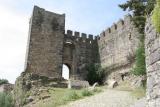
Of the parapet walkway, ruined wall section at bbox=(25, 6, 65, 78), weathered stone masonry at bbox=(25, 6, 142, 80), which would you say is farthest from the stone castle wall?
ruined wall section at bbox=(25, 6, 65, 78)

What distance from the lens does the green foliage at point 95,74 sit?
30938 mm

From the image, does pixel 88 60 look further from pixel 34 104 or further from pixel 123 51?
pixel 34 104

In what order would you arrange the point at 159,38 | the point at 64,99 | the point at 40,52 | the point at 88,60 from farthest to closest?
the point at 88,60
the point at 40,52
the point at 64,99
the point at 159,38

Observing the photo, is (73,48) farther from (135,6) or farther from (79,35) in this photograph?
(135,6)

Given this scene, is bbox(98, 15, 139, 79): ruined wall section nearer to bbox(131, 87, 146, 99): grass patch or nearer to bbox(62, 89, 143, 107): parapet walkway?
bbox(131, 87, 146, 99): grass patch

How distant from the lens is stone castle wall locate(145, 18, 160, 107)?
4973 millimetres

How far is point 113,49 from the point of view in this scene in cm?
3073

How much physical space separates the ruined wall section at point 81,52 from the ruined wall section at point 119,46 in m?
0.95

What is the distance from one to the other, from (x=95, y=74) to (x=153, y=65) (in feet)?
86.9

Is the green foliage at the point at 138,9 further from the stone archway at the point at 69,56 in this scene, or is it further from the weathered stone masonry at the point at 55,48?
the stone archway at the point at 69,56

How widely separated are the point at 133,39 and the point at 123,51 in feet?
5.29

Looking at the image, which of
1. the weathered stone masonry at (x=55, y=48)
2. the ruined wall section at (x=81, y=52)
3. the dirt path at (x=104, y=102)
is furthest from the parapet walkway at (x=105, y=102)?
the ruined wall section at (x=81, y=52)

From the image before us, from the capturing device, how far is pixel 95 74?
3158cm

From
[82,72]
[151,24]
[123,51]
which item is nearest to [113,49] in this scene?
[123,51]
